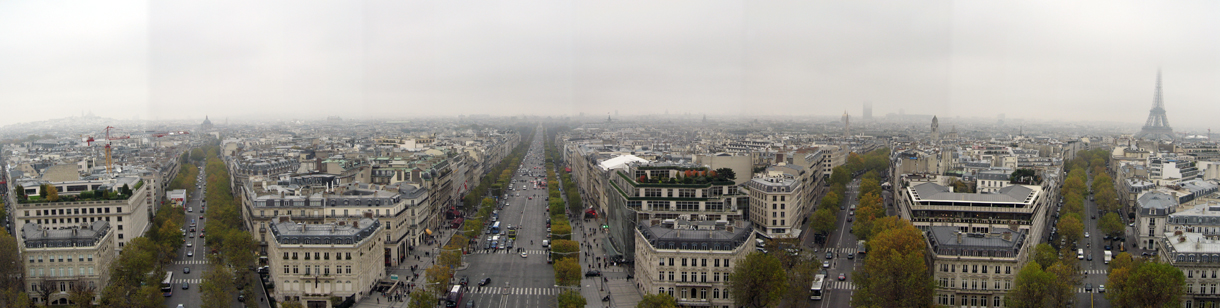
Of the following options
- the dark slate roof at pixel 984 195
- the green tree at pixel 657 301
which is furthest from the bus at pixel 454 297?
the dark slate roof at pixel 984 195

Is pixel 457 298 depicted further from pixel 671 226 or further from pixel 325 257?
pixel 671 226

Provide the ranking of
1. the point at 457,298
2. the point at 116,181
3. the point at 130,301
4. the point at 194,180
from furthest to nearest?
the point at 194,180 < the point at 116,181 < the point at 457,298 < the point at 130,301

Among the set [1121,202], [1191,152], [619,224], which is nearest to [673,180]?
[619,224]

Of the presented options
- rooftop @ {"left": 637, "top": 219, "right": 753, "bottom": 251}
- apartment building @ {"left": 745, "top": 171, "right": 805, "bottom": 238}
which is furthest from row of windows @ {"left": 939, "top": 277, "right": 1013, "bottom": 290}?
apartment building @ {"left": 745, "top": 171, "right": 805, "bottom": 238}

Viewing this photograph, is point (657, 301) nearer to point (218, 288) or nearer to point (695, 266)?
point (695, 266)

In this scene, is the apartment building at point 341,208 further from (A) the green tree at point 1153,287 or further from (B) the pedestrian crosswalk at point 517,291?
(A) the green tree at point 1153,287

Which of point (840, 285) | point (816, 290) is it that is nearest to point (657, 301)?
point (816, 290)
